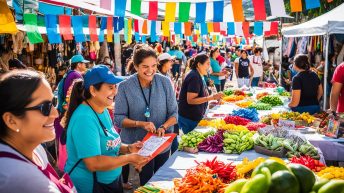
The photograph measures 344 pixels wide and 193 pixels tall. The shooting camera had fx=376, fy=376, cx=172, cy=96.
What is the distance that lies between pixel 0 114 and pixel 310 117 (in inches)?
191

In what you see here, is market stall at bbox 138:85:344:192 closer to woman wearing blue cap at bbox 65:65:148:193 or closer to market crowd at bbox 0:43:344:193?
market crowd at bbox 0:43:344:193

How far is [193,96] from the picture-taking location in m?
5.36

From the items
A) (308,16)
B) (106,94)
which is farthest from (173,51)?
(106,94)

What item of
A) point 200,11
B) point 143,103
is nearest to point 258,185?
point 143,103

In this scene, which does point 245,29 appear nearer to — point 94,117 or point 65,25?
point 65,25

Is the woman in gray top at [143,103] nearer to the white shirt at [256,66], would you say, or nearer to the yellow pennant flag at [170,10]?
the yellow pennant flag at [170,10]

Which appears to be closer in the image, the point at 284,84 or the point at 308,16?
the point at 284,84

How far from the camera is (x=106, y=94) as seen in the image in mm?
2869

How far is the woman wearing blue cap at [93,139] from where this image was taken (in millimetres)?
2660

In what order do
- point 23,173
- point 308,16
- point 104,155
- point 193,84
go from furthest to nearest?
point 308,16 < point 193,84 < point 104,155 < point 23,173

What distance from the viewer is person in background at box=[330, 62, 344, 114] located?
508 centimetres

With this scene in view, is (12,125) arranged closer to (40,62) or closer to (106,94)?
(106,94)

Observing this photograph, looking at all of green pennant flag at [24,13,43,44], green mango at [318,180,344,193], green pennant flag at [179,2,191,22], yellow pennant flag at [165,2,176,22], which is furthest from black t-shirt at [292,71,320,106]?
green pennant flag at [24,13,43,44]

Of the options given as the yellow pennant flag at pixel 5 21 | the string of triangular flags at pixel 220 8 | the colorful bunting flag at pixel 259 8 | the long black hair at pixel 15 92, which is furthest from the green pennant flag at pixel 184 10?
the long black hair at pixel 15 92
